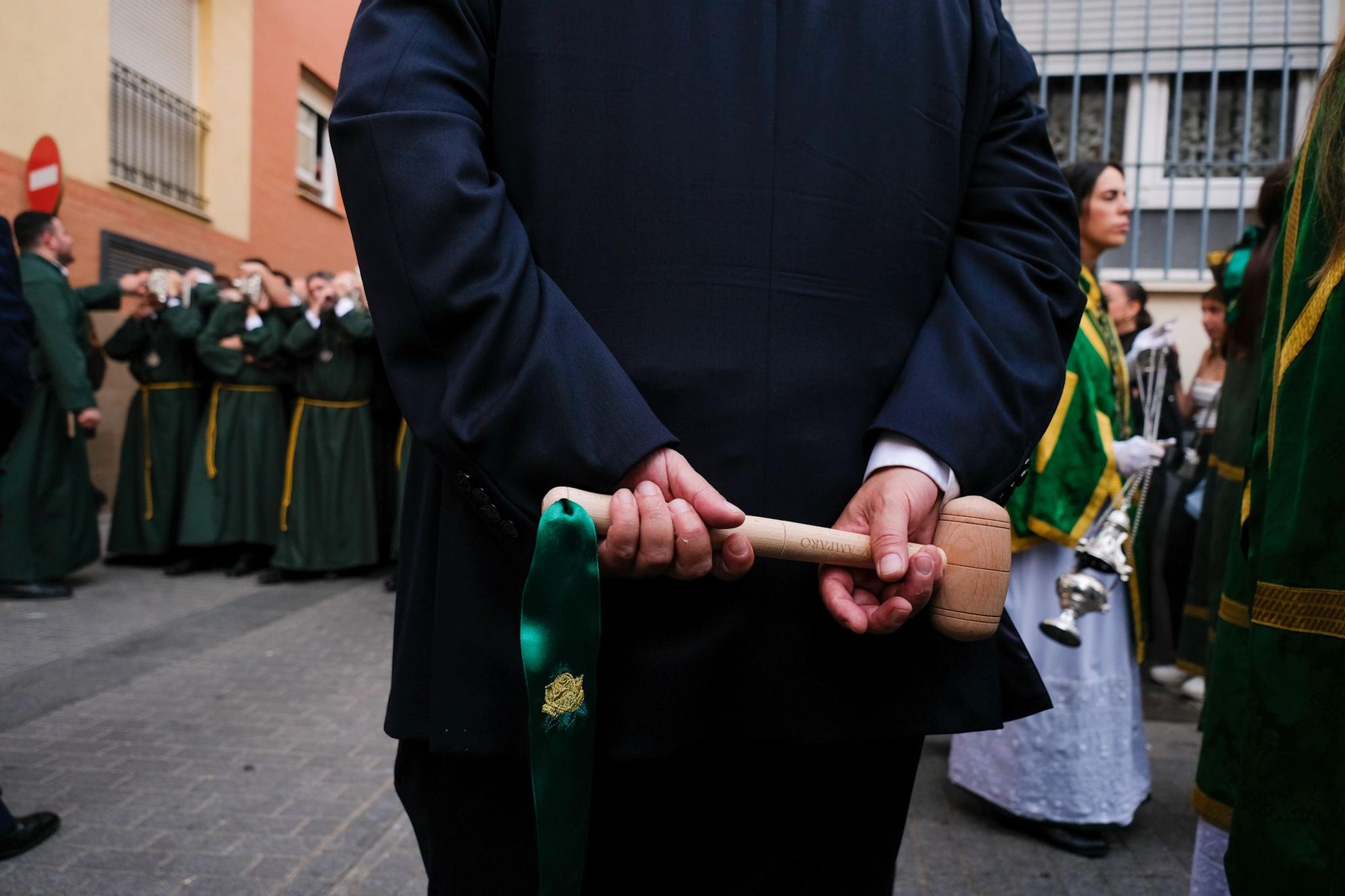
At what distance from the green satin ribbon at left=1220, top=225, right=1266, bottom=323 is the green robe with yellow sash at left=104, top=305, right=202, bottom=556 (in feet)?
20.6

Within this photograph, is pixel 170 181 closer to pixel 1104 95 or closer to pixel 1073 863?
pixel 1104 95

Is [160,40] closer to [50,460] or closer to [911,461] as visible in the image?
[50,460]

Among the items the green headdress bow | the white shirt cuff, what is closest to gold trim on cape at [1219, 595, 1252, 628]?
the white shirt cuff

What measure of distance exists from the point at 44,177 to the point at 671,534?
9.03 m

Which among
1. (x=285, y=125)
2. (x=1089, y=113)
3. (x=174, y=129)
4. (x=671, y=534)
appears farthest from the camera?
(x=285, y=125)

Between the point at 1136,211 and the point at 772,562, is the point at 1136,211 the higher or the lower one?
the higher one

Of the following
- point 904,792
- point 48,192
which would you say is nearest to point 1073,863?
point 904,792

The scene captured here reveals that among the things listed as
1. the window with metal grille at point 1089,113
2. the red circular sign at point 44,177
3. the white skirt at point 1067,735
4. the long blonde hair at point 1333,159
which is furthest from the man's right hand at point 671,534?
the red circular sign at point 44,177

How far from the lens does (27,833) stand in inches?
113

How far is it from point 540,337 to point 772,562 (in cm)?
33

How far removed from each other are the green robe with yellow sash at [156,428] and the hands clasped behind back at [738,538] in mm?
7204

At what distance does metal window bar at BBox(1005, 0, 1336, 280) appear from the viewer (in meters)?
7.70

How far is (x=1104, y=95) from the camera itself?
26.3 ft

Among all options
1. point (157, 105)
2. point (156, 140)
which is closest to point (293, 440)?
point (156, 140)
